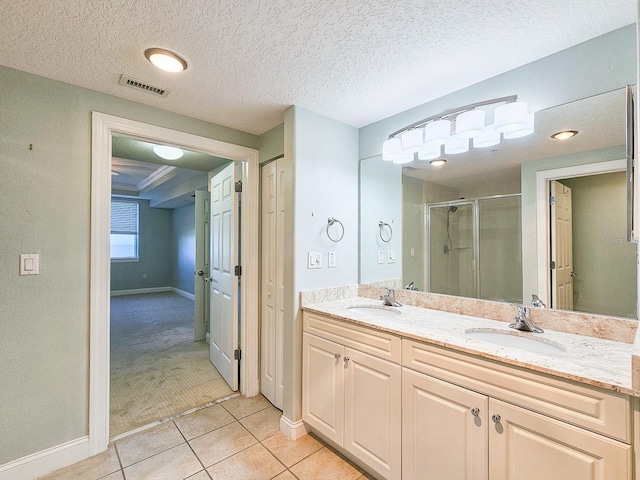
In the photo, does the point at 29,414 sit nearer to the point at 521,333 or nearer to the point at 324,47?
the point at 324,47

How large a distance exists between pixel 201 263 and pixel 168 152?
63.0 inches

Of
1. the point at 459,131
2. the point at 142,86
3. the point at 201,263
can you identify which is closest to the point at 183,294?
the point at 201,263

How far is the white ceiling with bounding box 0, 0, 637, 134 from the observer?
1.19 metres

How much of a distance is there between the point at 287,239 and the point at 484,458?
1554 millimetres

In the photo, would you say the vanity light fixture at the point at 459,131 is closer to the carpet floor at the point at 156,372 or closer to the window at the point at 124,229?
the carpet floor at the point at 156,372

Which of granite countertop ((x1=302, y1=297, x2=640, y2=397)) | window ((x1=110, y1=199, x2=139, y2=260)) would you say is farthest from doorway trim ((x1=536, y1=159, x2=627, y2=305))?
window ((x1=110, y1=199, x2=139, y2=260))

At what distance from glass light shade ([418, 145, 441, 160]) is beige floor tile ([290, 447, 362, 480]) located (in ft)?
6.70

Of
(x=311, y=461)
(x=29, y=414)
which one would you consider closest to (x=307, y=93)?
(x=311, y=461)

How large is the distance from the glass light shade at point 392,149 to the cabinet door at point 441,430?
1418 mm

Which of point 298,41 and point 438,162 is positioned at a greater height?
point 298,41

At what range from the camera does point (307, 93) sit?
1.87 m

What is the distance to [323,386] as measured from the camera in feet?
6.08

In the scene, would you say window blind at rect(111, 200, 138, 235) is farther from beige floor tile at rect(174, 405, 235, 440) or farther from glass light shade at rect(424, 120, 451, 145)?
glass light shade at rect(424, 120, 451, 145)

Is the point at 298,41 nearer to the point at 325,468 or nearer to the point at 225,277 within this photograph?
the point at 225,277
